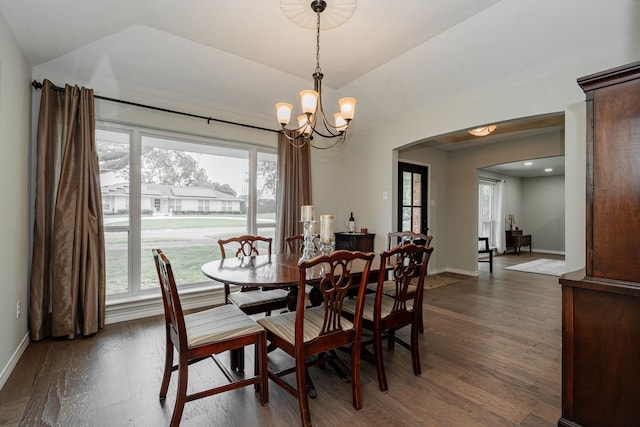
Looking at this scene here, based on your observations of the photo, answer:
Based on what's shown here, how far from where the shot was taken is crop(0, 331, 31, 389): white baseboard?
81.7 inches

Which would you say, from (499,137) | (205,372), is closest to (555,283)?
(499,137)

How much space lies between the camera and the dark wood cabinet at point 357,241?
450cm

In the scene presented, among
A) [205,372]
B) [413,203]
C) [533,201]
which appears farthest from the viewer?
[533,201]

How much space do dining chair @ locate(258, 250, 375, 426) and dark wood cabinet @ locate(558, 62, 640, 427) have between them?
1124mm

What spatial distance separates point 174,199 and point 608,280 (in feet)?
12.9

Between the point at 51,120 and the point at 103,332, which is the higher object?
the point at 51,120

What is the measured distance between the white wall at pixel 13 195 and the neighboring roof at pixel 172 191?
2.41 feet

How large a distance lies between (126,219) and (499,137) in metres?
5.76

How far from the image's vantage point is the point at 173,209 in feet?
12.1

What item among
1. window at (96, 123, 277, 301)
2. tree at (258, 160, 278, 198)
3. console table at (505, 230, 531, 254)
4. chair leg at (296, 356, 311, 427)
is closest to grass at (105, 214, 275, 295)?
window at (96, 123, 277, 301)

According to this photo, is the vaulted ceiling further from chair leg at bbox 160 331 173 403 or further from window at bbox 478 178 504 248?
window at bbox 478 178 504 248

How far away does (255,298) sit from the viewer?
2.51 m

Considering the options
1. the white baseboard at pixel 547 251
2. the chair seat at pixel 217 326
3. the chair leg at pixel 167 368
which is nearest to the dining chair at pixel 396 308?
the chair seat at pixel 217 326

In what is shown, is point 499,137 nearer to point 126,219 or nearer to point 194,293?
point 194,293
